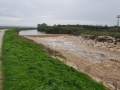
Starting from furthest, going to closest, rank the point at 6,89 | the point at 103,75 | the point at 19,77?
the point at 103,75 < the point at 19,77 < the point at 6,89

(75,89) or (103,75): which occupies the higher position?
(75,89)

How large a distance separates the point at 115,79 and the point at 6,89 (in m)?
6.10

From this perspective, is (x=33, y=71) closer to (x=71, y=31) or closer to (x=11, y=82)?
(x=11, y=82)

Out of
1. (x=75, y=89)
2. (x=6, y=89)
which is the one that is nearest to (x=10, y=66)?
(x=6, y=89)

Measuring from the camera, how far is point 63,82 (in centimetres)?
789

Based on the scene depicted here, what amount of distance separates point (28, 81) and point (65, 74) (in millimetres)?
1990

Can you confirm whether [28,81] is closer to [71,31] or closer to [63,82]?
[63,82]

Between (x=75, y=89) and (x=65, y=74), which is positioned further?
(x=65, y=74)

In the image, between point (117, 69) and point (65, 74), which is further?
point (117, 69)

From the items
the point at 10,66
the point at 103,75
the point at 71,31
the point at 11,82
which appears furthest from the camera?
the point at 71,31

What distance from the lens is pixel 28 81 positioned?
762 centimetres

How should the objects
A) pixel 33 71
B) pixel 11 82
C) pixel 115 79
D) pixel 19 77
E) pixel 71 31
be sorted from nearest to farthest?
1. pixel 11 82
2. pixel 19 77
3. pixel 33 71
4. pixel 115 79
5. pixel 71 31

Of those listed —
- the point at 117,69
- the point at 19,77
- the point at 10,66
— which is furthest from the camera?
the point at 117,69

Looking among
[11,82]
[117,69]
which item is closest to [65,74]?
[11,82]
